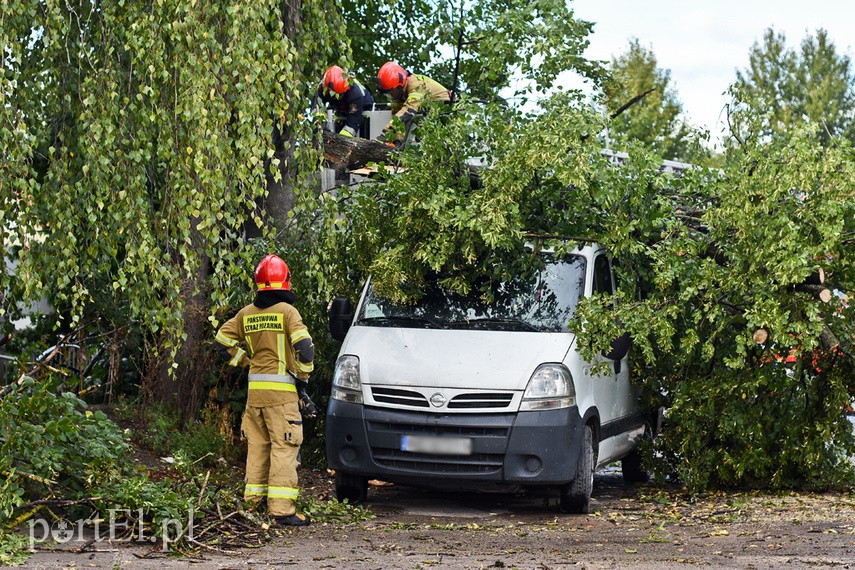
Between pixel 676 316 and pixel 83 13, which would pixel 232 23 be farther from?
pixel 676 316

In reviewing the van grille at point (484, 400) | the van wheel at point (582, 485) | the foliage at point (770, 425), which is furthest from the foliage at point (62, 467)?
the foliage at point (770, 425)

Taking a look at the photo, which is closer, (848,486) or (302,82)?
(302,82)

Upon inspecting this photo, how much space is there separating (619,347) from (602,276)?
733 mm

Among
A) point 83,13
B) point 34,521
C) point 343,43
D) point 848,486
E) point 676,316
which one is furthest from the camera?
point 848,486

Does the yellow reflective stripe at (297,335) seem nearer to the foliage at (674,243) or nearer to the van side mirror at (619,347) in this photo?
the foliage at (674,243)

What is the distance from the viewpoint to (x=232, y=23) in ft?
23.5

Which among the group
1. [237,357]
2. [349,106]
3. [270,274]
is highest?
[349,106]

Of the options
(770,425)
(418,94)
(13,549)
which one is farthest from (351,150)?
(13,549)

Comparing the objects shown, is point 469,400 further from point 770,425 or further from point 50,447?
point 50,447

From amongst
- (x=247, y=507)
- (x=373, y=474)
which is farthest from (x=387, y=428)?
(x=247, y=507)

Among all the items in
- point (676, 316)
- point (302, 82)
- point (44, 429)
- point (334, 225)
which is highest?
point (302, 82)

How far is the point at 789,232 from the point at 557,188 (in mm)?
1762

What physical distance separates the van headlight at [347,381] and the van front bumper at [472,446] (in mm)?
89

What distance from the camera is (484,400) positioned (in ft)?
26.9
